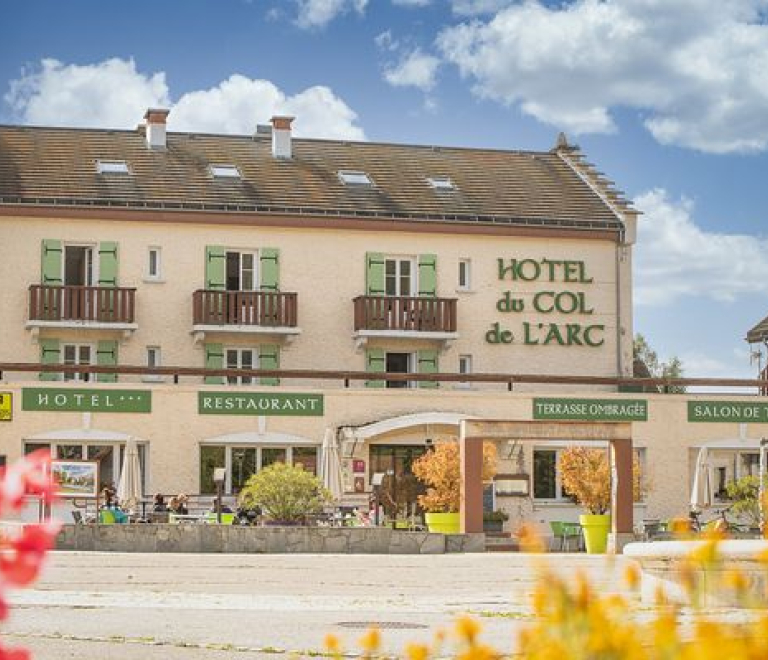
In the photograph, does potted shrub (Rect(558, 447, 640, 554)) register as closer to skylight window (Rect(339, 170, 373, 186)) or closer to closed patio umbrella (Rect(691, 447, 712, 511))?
closed patio umbrella (Rect(691, 447, 712, 511))

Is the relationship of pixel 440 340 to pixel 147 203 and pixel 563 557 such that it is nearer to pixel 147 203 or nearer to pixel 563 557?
pixel 147 203

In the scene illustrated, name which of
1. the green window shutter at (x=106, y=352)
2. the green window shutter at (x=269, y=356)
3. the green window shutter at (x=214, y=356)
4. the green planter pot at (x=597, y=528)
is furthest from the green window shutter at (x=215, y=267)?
the green planter pot at (x=597, y=528)

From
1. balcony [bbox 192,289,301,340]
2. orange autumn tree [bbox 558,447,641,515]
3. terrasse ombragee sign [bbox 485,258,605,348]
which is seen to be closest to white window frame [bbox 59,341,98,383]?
balcony [bbox 192,289,301,340]

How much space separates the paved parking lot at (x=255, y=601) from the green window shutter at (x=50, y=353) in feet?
56.0

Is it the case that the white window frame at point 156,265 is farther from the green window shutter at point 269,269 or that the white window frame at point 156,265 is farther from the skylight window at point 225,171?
the skylight window at point 225,171

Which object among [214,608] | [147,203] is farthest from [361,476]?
[214,608]

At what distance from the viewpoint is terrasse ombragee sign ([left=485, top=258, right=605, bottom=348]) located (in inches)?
1800

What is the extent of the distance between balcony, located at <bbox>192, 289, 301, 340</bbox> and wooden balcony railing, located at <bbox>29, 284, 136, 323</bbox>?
1724 millimetres

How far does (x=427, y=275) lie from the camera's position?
148 ft

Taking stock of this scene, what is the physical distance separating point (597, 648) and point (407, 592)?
1631cm

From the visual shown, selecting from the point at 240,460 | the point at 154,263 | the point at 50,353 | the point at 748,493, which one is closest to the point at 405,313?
the point at 154,263

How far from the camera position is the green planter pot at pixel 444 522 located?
106ft

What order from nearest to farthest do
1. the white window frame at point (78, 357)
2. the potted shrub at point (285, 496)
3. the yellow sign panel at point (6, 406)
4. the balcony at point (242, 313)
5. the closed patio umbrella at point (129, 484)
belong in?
1. the potted shrub at point (285, 496)
2. the closed patio umbrella at point (129, 484)
3. the yellow sign panel at point (6, 406)
4. the white window frame at point (78, 357)
5. the balcony at point (242, 313)

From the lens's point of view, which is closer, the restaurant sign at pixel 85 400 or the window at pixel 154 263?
the restaurant sign at pixel 85 400
